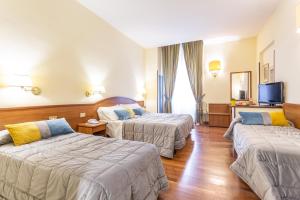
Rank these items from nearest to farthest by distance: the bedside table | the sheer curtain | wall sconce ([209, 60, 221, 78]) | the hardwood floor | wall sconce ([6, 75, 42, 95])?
the hardwood floor
wall sconce ([6, 75, 42, 95])
the bedside table
wall sconce ([209, 60, 221, 78])
the sheer curtain

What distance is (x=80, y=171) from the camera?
51.8 inches

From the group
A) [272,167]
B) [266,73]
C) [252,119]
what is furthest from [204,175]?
[266,73]

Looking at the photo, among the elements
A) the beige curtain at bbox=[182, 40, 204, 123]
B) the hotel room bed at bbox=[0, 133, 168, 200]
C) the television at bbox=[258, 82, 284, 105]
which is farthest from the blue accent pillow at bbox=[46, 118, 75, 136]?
the beige curtain at bbox=[182, 40, 204, 123]

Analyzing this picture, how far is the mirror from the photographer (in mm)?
5426

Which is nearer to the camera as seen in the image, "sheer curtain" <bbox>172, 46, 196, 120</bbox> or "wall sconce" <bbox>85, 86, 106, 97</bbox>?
"wall sconce" <bbox>85, 86, 106, 97</bbox>

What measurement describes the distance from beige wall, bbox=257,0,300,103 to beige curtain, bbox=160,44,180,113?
9.59ft

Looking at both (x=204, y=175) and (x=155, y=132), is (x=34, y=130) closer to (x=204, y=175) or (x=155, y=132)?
(x=155, y=132)

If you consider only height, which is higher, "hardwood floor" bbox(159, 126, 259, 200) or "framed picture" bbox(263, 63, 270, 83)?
"framed picture" bbox(263, 63, 270, 83)

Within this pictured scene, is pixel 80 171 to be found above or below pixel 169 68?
below

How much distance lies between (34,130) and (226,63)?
571 centimetres

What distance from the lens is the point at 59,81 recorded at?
2965 millimetres

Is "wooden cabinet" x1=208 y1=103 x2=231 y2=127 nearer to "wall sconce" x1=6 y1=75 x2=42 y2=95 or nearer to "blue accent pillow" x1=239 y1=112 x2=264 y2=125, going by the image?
"blue accent pillow" x1=239 y1=112 x2=264 y2=125

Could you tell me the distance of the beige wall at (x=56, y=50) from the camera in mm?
2312

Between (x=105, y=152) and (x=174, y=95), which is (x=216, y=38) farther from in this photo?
(x=105, y=152)
